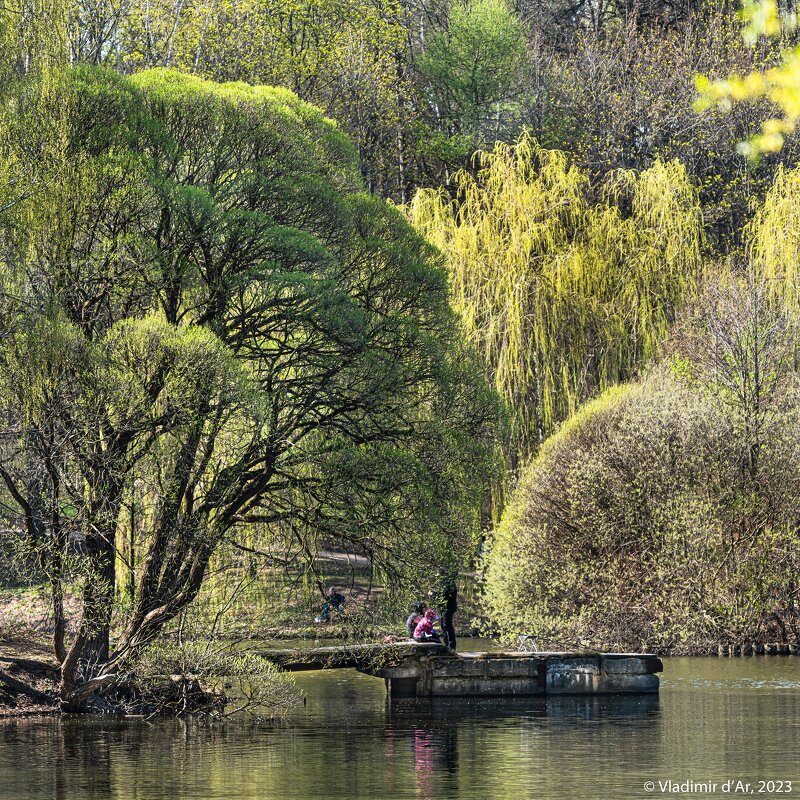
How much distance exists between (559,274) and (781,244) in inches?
212

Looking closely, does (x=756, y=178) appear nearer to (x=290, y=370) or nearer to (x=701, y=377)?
(x=701, y=377)

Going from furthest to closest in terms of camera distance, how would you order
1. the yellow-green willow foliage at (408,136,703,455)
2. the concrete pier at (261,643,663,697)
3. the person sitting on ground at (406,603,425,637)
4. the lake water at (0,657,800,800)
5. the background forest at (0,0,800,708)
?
the yellow-green willow foliage at (408,136,703,455) → the person sitting on ground at (406,603,425,637) → the concrete pier at (261,643,663,697) → the background forest at (0,0,800,708) → the lake water at (0,657,800,800)

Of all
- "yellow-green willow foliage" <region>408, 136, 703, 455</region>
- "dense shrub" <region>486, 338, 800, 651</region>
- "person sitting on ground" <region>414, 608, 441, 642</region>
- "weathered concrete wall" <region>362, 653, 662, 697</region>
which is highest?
"yellow-green willow foliage" <region>408, 136, 703, 455</region>

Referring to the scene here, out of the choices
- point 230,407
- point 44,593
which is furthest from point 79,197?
point 44,593

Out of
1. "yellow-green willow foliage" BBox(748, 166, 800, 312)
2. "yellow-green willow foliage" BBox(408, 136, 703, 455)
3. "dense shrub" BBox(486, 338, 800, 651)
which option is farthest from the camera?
"yellow-green willow foliage" BBox(408, 136, 703, 455)

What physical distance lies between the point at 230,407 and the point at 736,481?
1503cm

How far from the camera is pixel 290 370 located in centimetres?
2608

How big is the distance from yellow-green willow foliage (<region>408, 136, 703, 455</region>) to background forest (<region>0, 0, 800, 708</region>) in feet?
0.27

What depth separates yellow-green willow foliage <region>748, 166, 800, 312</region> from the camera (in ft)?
115

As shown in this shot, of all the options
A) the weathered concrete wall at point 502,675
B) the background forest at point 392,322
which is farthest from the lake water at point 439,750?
the background forest at point 392,322

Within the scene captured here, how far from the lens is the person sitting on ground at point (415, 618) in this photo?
2859 cm

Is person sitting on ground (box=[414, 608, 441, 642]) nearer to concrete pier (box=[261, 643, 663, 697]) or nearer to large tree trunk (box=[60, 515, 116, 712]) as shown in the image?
concrete pier (box=[261, 643, 663, 697])

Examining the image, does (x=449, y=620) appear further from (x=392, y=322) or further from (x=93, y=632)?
(x=93, y=632)

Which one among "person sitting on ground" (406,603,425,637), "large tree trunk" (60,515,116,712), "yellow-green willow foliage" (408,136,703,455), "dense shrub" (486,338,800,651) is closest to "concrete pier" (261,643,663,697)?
"person sitting on ground" (406,603,425,637)
